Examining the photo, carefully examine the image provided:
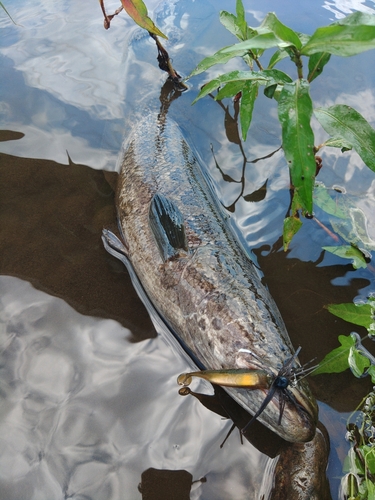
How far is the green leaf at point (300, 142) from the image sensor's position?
208 cm

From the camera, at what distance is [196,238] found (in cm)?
285

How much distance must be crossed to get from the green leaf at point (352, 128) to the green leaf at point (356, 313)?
32.5 inches

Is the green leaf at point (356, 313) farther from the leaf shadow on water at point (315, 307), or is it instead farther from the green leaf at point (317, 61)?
the green leaf at point (317, 61)

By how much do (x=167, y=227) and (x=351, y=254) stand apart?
1.41 m

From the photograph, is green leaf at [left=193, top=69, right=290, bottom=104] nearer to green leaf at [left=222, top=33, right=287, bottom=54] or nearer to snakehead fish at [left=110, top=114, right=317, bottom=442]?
green leaf at [left=222, top=33, right=287, bottom=54]

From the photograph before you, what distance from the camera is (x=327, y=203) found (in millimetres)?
3221

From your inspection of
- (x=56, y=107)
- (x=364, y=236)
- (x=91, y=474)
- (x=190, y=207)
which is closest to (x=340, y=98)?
(x=364, y=236)

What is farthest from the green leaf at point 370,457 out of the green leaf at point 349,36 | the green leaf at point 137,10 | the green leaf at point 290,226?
the green leaf at point 137,10

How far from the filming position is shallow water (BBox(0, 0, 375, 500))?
212 cm

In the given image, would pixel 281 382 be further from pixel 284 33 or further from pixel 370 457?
pixel 284 33

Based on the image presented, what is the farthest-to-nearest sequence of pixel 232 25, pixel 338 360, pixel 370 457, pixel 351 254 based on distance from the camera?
1. pixel 232 25
2. pixel 351 254
3. pixel 338 360
4. pixel 370 457

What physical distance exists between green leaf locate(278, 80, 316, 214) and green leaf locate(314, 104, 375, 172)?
0.23m

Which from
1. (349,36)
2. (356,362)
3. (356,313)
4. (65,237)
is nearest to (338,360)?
(356,362)

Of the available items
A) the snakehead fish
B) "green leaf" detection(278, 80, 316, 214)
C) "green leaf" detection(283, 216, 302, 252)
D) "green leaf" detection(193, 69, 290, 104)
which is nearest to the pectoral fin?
the snakehead fish
